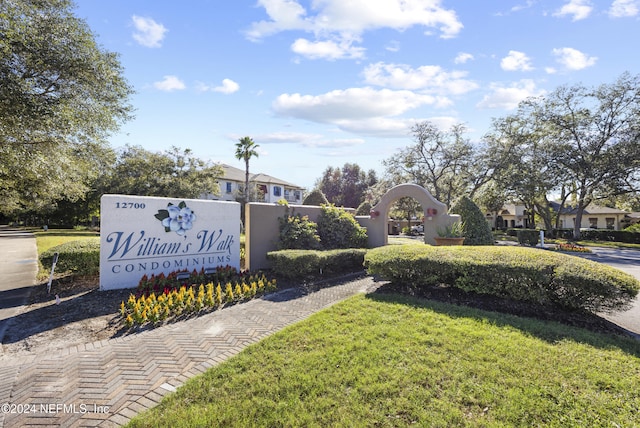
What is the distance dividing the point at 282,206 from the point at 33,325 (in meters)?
6.24

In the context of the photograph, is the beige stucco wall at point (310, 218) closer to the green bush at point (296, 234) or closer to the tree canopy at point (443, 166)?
the green bush at point (296, 234)

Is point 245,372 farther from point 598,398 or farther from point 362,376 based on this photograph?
point 598,398

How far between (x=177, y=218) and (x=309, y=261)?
3488mm

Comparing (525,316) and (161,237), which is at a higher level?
(161,237)

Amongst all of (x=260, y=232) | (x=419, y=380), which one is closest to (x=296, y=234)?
(x=260, y=232)

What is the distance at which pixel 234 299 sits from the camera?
21.0 ft

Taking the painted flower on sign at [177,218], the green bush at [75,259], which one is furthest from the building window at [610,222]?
the green bush at [75,259]

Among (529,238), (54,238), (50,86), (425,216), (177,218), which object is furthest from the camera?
(529,238)

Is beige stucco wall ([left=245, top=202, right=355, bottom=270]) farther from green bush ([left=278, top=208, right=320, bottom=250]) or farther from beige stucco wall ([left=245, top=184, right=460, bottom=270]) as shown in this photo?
green bush ([left=278, top=208, right=320, bottom=250])

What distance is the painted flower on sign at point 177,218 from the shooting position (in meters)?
7.62

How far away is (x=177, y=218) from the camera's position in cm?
782

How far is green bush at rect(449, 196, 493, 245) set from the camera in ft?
36.9

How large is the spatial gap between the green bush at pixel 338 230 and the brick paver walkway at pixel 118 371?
17.3 feet

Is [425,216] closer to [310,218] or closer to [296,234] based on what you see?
[310,218]
